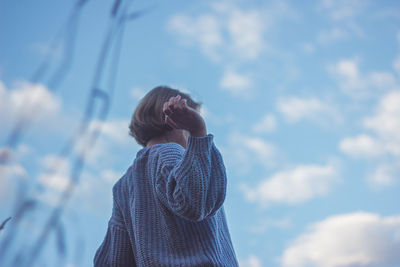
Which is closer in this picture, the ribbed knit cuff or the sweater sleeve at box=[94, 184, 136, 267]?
the ribbed knit cuff

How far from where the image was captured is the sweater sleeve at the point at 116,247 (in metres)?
0.96

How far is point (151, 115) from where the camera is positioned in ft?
3.58

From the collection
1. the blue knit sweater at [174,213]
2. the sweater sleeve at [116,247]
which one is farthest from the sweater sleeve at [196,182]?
the sweater sleeve at [116,247]

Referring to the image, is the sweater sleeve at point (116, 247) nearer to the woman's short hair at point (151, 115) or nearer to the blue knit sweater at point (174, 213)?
the blue knit sweater at point (174, 213)

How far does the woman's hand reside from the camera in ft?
2.44

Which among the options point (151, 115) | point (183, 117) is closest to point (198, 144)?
point (183, 117)

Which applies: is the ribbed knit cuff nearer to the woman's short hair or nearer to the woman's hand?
the woman's hand

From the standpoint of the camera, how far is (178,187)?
74cm

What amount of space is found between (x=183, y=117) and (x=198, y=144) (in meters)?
0.06

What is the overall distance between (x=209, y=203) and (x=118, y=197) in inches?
15.3

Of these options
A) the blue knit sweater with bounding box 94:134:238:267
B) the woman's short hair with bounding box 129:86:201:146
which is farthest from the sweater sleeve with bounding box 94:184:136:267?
the woman's short hair with bounding box 129:86:201:146

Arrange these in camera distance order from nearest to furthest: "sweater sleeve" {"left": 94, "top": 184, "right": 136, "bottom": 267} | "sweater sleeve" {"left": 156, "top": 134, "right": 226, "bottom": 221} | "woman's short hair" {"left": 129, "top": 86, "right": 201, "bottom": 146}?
1. "sweater sleeve" {"left": 156, "top": 134, "right": 226, "bottom": 221}
2. "sweater sleeve" {"left": 94, "top": 184, "right": 136, "bottom": 267}
3. "woman's short hair" {"left": 129, "top": 86, "right": 201, "bottom": 146}

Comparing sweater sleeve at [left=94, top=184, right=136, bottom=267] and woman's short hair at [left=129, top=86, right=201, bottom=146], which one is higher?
woman's short hair at [left=129, top=86, right=201, bottom=146]

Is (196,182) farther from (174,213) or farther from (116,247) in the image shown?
(116,247)
